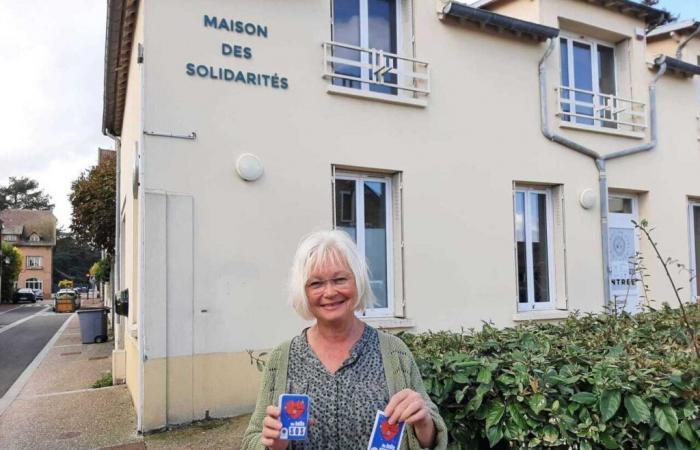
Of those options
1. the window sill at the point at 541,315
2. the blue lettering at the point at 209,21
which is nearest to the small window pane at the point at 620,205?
the window sill at the point at 541,315

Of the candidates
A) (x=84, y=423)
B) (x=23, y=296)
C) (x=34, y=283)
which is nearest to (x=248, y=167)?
(x=84, y=423)

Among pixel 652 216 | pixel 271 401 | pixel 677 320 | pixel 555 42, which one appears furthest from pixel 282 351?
pixel 652 216

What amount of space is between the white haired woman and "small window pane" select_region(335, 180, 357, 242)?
186 inches

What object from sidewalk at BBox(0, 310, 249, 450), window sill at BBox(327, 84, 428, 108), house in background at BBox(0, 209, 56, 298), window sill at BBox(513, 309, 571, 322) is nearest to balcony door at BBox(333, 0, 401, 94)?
window sill at BBox(327, 84, 428, 108)

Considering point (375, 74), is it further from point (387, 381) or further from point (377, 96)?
point (387, 381)

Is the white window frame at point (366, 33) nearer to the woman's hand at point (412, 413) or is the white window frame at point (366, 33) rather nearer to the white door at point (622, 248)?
the white door at point (622, 248)

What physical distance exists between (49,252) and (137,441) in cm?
6913

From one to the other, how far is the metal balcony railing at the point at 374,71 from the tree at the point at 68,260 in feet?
269

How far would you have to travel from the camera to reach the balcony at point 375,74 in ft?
22.1

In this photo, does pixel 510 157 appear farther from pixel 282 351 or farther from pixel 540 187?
pixel 282 351

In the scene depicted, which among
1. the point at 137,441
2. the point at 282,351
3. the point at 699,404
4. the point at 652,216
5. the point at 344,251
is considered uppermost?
the point at 652,216

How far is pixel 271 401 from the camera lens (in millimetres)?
2025

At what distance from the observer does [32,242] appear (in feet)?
212

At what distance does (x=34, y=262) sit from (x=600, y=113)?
6843 centimetres
